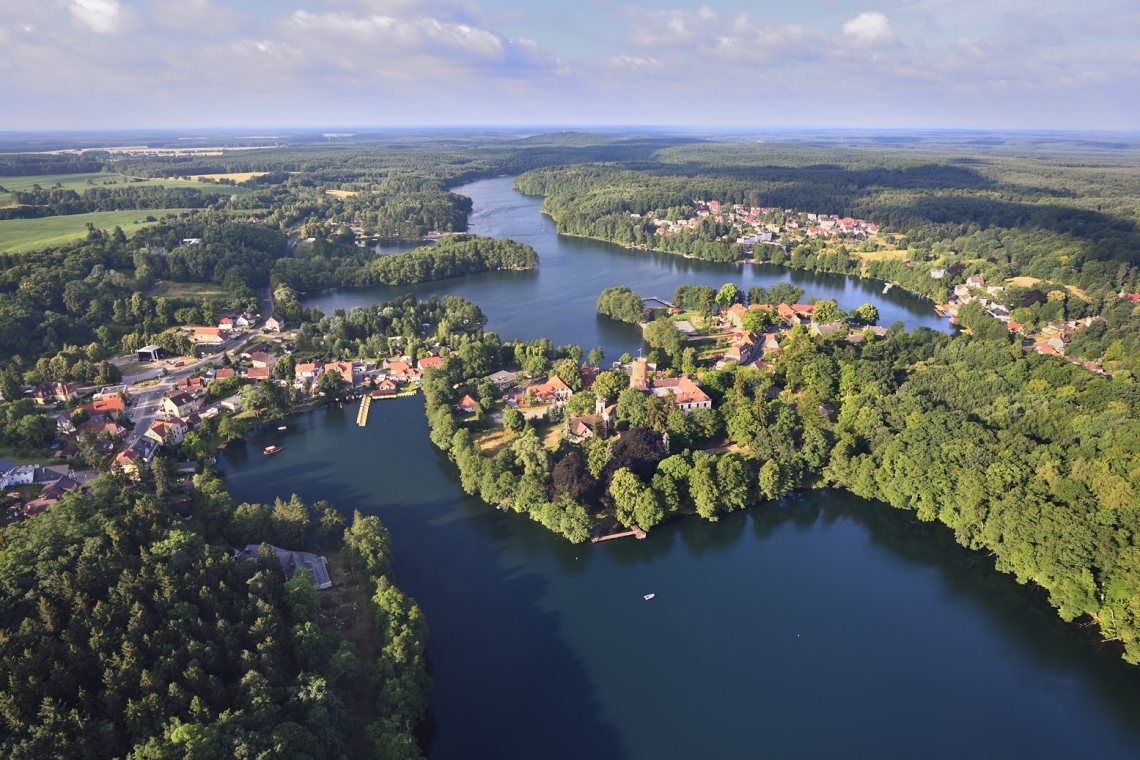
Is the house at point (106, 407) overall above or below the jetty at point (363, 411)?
above

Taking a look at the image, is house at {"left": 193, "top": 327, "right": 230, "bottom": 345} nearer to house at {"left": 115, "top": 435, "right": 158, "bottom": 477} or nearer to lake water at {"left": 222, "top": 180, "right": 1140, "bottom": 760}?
house at {"left": 115, "top": 435, "right": 158, "bottom": 477}

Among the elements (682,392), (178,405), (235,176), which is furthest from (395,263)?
(235,176)

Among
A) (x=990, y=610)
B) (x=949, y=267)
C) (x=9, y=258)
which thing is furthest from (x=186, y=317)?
(x=949, y=267)

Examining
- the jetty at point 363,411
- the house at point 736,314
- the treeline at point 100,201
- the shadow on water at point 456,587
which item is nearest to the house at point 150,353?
the shadow on water at point 456,587

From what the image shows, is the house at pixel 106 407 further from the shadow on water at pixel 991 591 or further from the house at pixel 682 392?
the shadow on water at pixel 991 591

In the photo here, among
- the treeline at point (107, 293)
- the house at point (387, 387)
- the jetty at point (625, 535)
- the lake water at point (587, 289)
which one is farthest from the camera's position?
the lake water at point (587, 289)

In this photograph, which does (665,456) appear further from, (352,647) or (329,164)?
(329,164)

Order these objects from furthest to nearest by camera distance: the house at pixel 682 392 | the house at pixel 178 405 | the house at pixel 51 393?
1. the house at pixel 51 393
2. the house at pixel 178 405
3. the house at pixel 682 392
